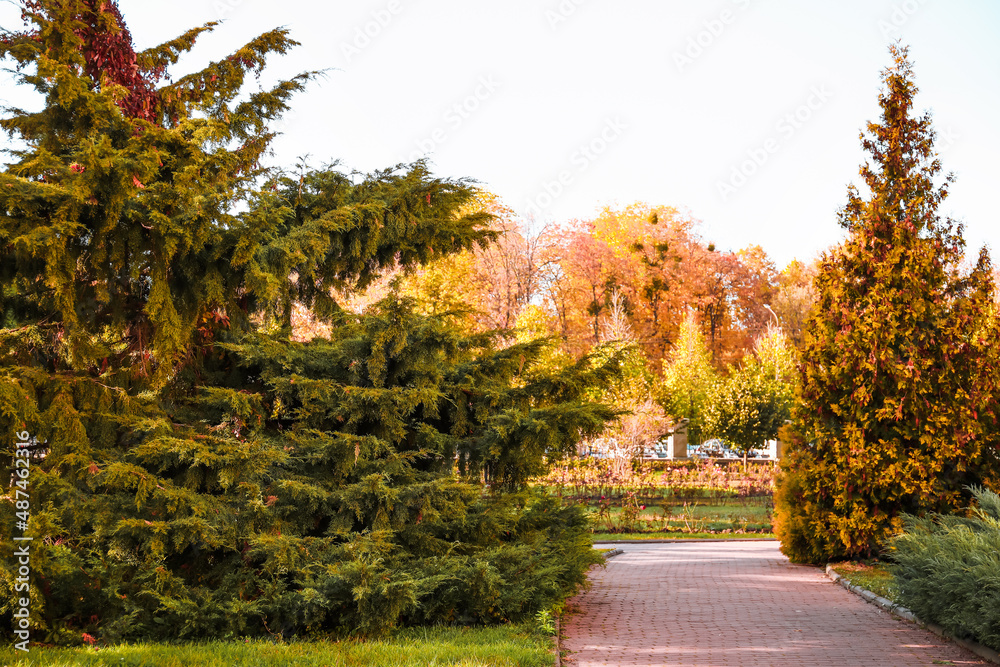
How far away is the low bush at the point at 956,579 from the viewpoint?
254 inches

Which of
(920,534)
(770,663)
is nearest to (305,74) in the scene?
(770,663)

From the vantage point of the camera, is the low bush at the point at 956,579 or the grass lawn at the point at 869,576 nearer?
the low bush at the point at 956,579

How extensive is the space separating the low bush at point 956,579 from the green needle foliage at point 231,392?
10.3 ft

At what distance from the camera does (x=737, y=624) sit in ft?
26.1

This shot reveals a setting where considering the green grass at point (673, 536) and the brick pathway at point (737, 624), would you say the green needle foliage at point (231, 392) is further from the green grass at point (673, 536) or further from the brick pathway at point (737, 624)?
the green grass at point (673, 536)

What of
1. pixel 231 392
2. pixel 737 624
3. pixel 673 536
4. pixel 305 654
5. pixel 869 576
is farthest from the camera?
pixel 673 536

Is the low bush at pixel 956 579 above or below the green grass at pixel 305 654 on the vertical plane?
above

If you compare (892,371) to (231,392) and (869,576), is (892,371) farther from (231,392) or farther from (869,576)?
(231,392)

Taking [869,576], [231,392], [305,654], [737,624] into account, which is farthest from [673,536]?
[305,654]

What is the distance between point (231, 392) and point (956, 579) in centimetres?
652

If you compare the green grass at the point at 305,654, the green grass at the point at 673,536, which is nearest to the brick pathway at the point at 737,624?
the green grass at the point at 305,654

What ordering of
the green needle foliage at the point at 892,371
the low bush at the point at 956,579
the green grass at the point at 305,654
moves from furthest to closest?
the green needle foliage at the point at 892,371 → the low bush at the point at 956,579 → the green grass at the point at 305,654

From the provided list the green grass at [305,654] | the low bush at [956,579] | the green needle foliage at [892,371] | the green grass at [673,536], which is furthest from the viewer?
the green grass at [673,536]

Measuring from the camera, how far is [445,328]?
8023mm
